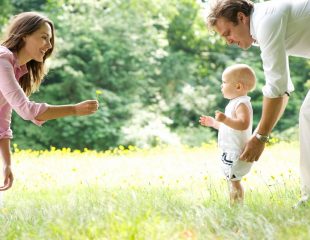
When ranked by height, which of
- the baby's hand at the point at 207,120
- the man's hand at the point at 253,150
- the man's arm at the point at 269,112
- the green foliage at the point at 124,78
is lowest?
the green foliage at the point at 124,78

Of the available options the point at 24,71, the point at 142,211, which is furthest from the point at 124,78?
the point at 142,211

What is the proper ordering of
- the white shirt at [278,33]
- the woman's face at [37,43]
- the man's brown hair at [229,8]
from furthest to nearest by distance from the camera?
the woman's face at [37,43]
the man's brown hair at [229,8]
the white shirt at [278,33]

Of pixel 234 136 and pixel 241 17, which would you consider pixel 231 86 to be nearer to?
pixel 234 136

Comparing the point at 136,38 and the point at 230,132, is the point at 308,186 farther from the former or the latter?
the point at 136,38

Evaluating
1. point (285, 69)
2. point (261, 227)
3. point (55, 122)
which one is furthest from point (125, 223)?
point (55, 122)

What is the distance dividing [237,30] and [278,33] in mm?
377

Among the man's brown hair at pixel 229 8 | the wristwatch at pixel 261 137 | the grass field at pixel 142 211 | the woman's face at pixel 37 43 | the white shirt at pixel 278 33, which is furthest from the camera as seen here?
the woman's face at pixel 37 43

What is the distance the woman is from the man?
101 cm

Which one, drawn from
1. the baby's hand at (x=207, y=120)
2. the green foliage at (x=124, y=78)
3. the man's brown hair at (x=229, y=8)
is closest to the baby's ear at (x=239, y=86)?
the baby's hand at (x=207, y=120)

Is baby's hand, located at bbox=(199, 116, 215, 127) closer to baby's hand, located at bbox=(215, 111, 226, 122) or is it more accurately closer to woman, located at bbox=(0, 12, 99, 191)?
baby's hand, located at bbox=(215, 111, 226, 122)

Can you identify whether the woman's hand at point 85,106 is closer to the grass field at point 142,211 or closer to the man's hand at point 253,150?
the grass field at point 142,211

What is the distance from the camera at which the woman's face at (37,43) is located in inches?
151

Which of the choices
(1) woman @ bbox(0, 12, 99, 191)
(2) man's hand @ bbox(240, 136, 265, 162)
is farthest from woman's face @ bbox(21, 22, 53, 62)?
(2) man's hand @ bbox(240, 136, 265, 162)

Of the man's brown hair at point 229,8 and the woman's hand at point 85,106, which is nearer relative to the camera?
the woman's hand at point 85,106
